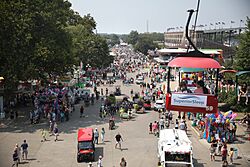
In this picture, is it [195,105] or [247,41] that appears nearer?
[195,105]

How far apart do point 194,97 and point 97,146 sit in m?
12.7

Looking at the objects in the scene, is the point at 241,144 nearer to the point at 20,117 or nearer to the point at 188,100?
the point at 188,100

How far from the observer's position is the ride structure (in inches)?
446

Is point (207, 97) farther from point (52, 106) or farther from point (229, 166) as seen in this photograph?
point (52, 106)

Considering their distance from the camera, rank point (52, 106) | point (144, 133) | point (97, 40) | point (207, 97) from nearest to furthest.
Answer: point (207, 97) → point (144, 133) → point (52, 106) → point (97, 40)

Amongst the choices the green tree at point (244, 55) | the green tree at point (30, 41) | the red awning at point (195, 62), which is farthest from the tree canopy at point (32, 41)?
the red awning at point (195, 62)

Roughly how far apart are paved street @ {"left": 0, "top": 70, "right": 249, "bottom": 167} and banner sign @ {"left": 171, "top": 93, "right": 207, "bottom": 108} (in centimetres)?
841

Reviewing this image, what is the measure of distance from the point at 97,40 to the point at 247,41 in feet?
133

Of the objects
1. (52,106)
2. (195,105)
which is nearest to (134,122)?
(52,106)

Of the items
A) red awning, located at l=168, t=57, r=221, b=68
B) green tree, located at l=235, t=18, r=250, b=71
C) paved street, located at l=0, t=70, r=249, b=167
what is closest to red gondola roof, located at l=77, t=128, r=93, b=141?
paved street, located at l=0, t=70, r=249, b=167

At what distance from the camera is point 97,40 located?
70.4 meters

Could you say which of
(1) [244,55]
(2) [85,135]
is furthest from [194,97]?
(1) [244,55]

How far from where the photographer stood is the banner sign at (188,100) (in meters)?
11.9

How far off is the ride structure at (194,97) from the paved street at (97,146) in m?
8.40
